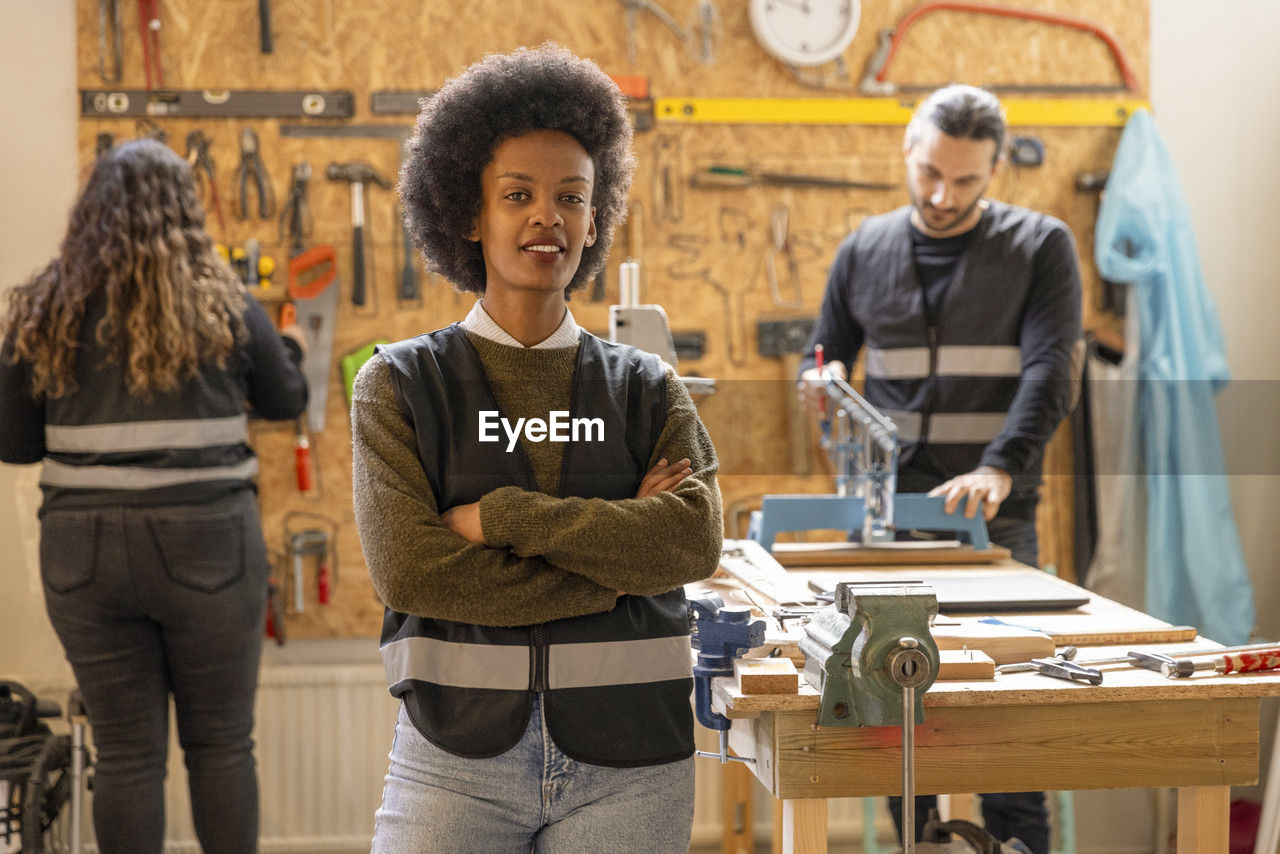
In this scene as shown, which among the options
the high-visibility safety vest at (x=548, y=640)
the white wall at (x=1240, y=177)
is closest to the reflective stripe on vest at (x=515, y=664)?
the high-visibility safety vest at (x=548, y=640)

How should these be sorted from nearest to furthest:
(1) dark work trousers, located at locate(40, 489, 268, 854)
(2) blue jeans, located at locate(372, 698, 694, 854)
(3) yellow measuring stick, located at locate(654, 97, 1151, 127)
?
1. (2) blue jeans, located at locate(372, 698, 694, 854)
2. (1) dark work trousers, located at locate(40, 489, 268, 854)
3. (3) yellow measuring stick, located at locate(654, 97, 1151, 127)

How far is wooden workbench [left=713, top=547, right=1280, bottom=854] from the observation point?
147 centimetres

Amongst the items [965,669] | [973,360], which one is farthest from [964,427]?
[965,669]

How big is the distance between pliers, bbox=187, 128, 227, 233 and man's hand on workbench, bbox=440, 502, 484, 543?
6.88 ft

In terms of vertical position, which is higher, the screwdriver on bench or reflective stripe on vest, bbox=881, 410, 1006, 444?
reflective stripe on vest, bbox=881, 410, 1006, 444

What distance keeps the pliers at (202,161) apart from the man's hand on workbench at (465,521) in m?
2.10

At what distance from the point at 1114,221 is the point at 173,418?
241 cm

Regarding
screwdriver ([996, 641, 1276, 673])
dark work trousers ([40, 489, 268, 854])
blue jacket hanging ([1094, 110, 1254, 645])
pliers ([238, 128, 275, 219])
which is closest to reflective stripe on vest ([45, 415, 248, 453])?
dark work trousers ([40, 489, 268, 854])

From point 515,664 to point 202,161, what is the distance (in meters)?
2.30

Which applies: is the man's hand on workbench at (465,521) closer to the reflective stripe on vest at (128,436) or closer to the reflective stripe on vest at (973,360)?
the reflective stripe on vest at (128,436)

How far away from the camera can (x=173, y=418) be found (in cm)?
243

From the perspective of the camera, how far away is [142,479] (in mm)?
2422

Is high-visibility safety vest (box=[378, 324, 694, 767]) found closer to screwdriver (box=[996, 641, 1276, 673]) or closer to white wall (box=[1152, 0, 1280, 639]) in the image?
screwdriver (box=[996, 641, 1276, 673])

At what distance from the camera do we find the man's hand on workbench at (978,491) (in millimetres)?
2320
